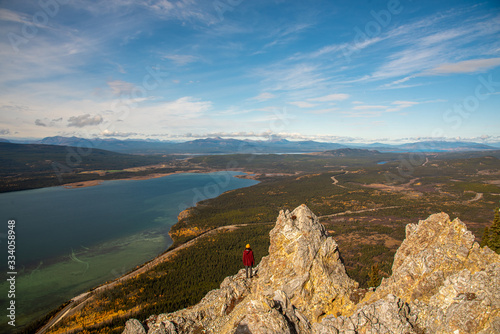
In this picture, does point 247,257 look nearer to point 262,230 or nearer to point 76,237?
point 262,230

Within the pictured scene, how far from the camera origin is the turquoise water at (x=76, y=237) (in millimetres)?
43688

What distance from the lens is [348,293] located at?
50.9 ft

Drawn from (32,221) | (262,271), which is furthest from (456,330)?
(32,221)

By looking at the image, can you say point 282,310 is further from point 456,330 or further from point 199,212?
point 199,212

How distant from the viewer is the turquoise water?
143 ft

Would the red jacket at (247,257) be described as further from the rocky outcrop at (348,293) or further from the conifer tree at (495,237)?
the conifer tree at (495,237)

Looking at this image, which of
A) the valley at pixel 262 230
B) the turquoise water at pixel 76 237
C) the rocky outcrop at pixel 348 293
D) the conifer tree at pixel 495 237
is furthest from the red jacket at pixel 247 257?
the turquoise water at pixel 76 237

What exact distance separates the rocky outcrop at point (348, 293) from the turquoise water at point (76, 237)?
38.7 meters

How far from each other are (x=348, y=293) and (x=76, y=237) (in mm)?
78603

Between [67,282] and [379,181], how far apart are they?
149545 millimetres

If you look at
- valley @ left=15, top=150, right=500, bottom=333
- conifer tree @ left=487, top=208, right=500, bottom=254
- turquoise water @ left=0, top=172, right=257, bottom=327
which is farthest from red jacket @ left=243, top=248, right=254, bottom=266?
turquoise water @ left=0, top=172, right=257, bottom=327

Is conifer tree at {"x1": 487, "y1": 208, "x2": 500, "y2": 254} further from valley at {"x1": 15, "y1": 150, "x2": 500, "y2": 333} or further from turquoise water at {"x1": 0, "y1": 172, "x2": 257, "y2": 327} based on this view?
turquoise water at {"x1": 0, "y1": 172, "x2": 257, "y2": 327}

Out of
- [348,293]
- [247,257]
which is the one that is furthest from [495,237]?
[247,257]

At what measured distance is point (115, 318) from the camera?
107 ft
